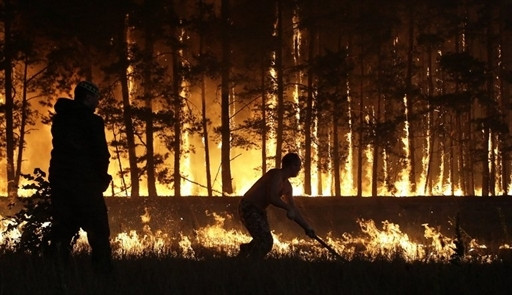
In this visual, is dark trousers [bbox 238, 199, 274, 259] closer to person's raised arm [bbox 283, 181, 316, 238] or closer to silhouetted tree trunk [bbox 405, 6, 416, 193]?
person's raised arm [bbox 283, 181, 316, 238]

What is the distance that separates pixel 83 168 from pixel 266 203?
3.19 meters

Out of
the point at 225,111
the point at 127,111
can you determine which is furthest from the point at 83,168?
the point at 225,111

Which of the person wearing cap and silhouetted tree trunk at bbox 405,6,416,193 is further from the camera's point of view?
silhouetted tree trunk at bbox 405,6,416,193

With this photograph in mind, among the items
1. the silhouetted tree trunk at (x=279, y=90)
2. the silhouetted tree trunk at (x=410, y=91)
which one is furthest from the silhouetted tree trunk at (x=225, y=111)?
the silhouetted tree trunk at (x=410, y=91)

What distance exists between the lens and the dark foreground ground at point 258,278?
686 centimetres

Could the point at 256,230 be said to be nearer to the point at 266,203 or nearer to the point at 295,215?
the point at 266,203

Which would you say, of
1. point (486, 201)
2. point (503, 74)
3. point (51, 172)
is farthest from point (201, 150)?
point (51, 172)

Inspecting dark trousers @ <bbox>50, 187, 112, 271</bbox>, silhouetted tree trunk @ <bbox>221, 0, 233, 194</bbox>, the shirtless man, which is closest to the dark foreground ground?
dark trousers @ <bbox>50, 187, 112, 271</bbox>

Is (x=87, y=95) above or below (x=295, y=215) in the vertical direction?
above

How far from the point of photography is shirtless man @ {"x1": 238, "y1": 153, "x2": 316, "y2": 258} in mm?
10156

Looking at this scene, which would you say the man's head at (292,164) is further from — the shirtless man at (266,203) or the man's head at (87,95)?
the man's head at (87,95)

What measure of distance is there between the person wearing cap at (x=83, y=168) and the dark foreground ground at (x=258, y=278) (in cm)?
42

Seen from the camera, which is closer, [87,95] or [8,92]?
[87,95]

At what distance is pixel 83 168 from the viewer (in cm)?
802
